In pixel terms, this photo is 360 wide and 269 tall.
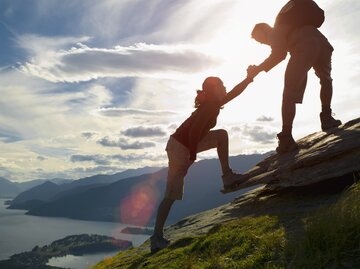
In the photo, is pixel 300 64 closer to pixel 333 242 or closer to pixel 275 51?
pixel 275 51

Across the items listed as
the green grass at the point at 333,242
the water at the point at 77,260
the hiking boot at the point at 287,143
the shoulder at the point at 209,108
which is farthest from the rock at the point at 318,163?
the water at the point at 77,260

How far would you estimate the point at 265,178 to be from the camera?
355 inches

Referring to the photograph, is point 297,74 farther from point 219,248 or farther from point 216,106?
point 219,248

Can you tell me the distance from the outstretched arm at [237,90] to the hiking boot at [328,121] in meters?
2.67

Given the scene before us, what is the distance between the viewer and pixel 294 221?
22.5 ft

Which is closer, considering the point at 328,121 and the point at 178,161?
the point at 178,161

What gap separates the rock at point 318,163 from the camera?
7.94 metres

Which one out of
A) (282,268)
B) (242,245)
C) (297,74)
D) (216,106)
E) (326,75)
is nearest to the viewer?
(282,268)

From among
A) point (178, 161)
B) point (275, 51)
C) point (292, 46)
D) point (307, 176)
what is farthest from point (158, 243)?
point (292, 46)

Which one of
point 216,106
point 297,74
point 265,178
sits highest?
point 297,74

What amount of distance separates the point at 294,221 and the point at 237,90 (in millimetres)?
3912

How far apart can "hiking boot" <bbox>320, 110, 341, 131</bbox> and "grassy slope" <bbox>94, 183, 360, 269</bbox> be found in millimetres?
4116

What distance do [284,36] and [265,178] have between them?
3.80m

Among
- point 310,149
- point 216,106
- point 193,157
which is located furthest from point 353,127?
point 193,157
